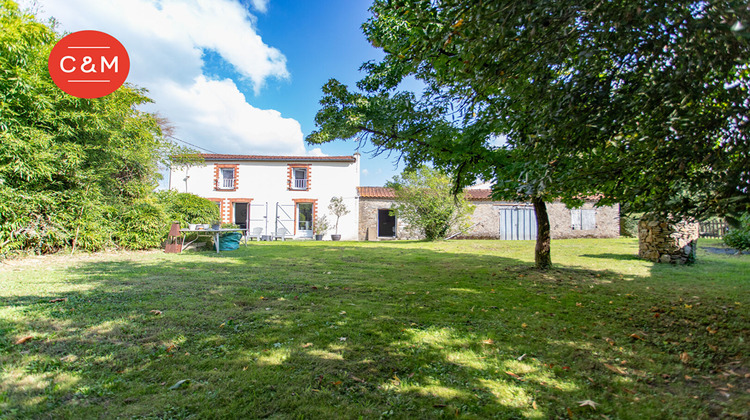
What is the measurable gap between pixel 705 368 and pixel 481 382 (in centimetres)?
182

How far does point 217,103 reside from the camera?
18.9 m

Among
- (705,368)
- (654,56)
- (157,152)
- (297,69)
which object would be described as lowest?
(705,368)

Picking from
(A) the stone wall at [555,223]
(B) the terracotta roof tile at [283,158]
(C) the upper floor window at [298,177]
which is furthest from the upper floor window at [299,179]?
(A) the stone wall at [555,223]

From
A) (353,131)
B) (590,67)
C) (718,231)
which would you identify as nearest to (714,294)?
(590,67)

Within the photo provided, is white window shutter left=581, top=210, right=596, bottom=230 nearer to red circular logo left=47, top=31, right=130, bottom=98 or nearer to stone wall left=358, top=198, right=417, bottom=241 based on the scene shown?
stone wall left=358, top=198, right=417, bottom=241

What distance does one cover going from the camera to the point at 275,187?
20.1m

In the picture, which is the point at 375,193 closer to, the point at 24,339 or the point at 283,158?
the point at 283,158

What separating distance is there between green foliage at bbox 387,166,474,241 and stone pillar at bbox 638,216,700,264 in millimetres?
7941

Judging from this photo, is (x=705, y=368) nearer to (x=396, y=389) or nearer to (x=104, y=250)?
(x=396, y=389)

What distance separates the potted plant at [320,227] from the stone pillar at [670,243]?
1498 centimetres

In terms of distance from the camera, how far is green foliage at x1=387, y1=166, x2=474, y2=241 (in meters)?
15.9

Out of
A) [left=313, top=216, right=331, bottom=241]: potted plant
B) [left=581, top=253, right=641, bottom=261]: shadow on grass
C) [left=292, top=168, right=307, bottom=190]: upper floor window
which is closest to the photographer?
[left=581, top=253, right=641, bottom=261]: shadow on grass

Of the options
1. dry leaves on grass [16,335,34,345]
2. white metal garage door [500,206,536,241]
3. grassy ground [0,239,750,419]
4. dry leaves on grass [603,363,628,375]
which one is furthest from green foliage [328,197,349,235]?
dry leaves on grass [603,363,628,375]

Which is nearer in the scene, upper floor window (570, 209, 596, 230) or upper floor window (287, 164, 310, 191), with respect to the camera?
upper floor window (570, 209, 596, 230)
